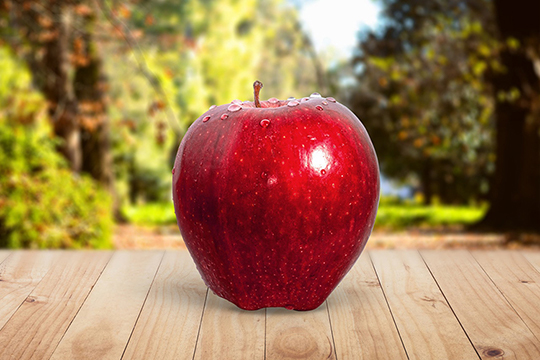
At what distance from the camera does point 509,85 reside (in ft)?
26.6

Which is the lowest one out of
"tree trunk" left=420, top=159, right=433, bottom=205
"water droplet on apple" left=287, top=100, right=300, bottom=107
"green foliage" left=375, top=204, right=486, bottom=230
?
"tree trunk" left=420, top=159, right=433, bottom=205

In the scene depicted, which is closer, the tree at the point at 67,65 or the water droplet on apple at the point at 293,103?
the water droplet on apple at the point at 293,103

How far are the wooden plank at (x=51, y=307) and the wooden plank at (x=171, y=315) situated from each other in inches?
9.8

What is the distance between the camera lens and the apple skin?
1948 mm

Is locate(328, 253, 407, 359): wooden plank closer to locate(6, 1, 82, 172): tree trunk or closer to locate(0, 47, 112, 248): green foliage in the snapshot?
locate(0, 47, 112, 248): green foliage

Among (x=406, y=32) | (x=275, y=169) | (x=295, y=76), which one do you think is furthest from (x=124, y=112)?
(x=275, y=169)

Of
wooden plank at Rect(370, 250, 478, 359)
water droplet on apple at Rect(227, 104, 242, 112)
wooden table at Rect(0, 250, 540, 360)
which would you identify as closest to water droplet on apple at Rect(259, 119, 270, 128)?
water droplet on apple at Rect(227, 104, 242, 112)

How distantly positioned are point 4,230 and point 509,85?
6.23m

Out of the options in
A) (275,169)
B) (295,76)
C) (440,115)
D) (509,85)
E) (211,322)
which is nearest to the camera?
(275,169)

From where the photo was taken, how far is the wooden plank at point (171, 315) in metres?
1.82

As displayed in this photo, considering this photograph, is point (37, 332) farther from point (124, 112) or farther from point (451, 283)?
point (124, 112)

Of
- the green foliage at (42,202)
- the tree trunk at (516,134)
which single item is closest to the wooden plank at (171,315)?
the green foliage at (42,202)

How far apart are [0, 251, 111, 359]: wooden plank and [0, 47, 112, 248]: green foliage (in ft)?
7.65

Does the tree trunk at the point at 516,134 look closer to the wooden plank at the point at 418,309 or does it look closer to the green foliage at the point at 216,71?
the wooden plank at the point at 418,309
